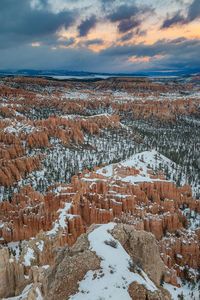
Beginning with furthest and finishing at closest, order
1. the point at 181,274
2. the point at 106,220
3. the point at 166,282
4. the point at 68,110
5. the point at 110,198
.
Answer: the point at 68,110, the point at 110,198, the point at 106,220, the point at 181,274, the point at 166,282

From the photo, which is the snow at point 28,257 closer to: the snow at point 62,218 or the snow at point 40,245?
the snow at point 40,245

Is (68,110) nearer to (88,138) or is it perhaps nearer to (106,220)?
(88,138)

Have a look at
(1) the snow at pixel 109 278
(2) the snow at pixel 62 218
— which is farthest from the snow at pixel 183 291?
(1) the snow at pixel 109 278

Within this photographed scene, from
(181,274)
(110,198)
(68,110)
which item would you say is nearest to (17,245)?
(110,198)

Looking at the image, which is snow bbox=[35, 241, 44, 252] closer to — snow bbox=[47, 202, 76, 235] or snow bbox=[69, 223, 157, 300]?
snow bbox=[47, 202, 76, 235]

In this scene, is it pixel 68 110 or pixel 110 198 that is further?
pixel 68 110

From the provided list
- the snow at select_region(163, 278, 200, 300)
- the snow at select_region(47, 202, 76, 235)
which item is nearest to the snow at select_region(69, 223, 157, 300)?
the snow at select_region(163, 278, 200, 300)
